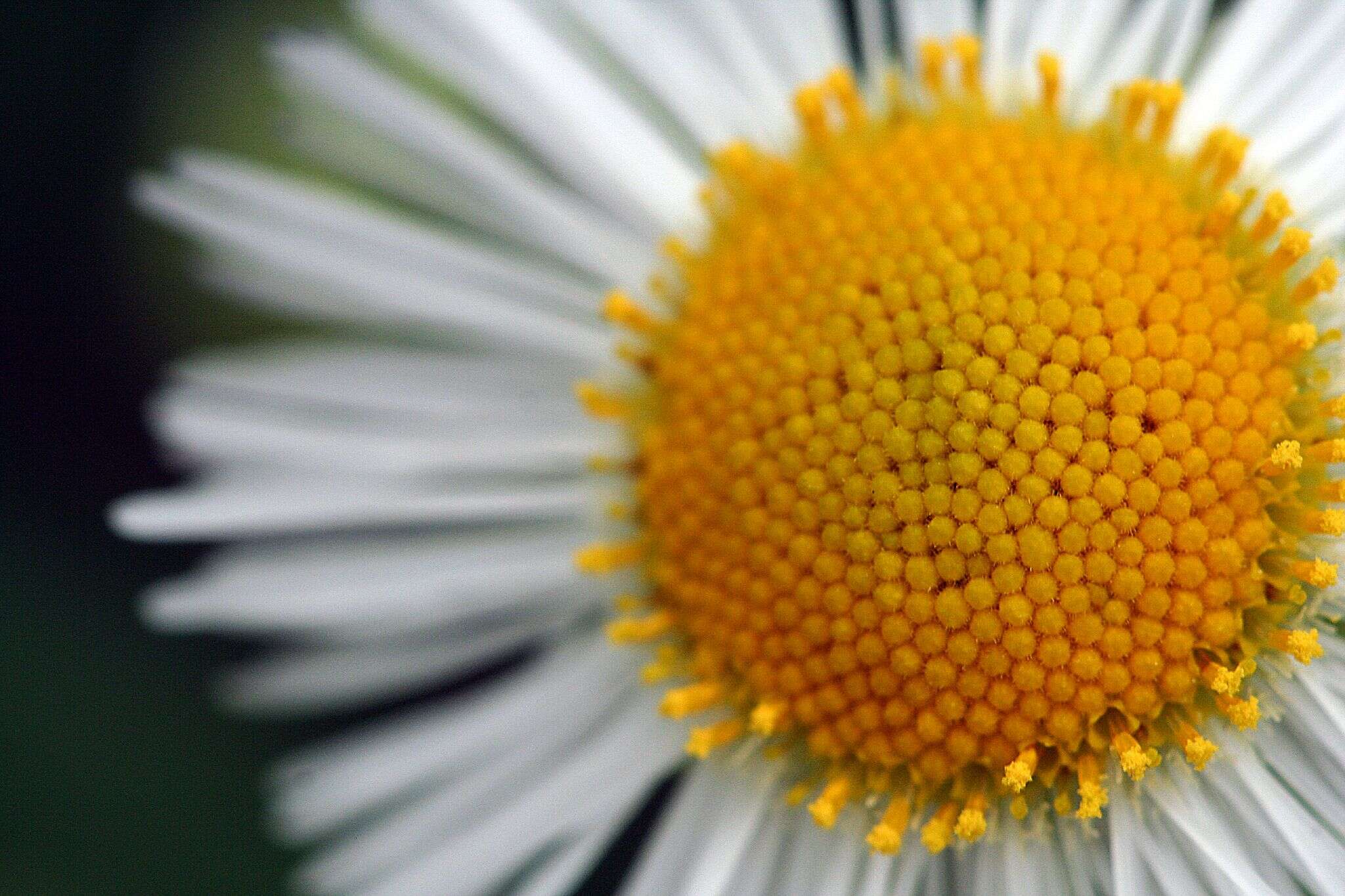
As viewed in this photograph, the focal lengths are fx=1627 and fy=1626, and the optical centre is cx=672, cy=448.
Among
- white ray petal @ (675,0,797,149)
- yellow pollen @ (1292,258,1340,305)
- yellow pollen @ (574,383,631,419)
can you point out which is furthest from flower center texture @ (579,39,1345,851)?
white ray petal @ (675,0,797,149)

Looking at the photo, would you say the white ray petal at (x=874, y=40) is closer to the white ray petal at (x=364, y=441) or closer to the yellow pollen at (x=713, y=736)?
the white ray petal at (x=364, y=441)

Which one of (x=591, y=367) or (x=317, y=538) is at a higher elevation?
(x=591, y=367)

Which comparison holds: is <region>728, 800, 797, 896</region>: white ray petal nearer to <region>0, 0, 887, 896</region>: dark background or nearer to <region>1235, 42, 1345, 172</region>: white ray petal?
<region>0, 0, 887, 896</region>: dark background

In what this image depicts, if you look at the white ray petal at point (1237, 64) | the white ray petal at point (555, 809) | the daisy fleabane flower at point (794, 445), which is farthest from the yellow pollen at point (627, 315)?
the white ray petal at point (1237, 64)

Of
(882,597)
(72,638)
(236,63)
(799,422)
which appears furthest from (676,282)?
(72,638)

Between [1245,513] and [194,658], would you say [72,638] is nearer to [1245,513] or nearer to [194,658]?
[194,658]

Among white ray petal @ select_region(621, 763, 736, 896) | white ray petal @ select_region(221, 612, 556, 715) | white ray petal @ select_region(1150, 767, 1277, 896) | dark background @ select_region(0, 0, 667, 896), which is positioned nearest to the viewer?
white ray petal @ select_region(1150, 767, 1277, 896)
